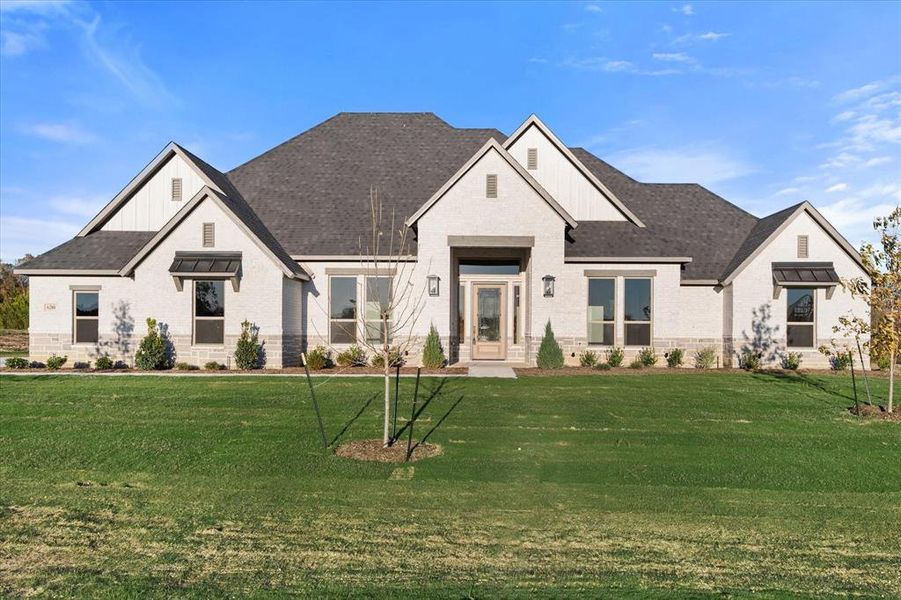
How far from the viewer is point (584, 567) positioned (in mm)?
4871

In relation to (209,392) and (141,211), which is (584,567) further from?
(141,211)

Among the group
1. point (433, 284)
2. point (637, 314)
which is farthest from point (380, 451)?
point (637, 314)

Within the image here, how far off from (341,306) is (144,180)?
8260 millimetres

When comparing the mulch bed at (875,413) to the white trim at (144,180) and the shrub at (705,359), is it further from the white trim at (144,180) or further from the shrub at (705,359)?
the white trim at (144,180)

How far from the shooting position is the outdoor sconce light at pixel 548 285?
59.9 ft

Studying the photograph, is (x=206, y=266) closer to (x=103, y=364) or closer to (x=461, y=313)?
(x=103, y=364)

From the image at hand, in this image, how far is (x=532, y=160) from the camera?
2086 cm

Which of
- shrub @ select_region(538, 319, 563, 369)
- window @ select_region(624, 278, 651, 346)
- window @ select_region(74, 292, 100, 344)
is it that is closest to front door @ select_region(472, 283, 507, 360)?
shrub @ select_region(538, 319, 563, 369)

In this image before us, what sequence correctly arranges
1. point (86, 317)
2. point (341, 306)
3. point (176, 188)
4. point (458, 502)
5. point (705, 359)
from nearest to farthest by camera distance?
1. point (458, 502)
2. point (705, 359)
3. point (86, 317)
4. point (341, 306)
5. point (176, 188)

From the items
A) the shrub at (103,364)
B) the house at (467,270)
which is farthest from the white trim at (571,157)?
the shrub at (103,364)

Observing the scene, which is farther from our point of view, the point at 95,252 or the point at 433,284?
the point at 95,252

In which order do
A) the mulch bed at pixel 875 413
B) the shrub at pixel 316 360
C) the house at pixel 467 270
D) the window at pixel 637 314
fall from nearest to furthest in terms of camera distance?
the mulch bed at pixel 875 413 < the shrub at pixel 316 360 < the house at pixel 467 270 < the window at pixel 637 314

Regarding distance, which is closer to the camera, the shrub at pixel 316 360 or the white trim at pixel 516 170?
the shrub at pixel 316 360

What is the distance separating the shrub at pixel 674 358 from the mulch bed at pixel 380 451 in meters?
12.5
